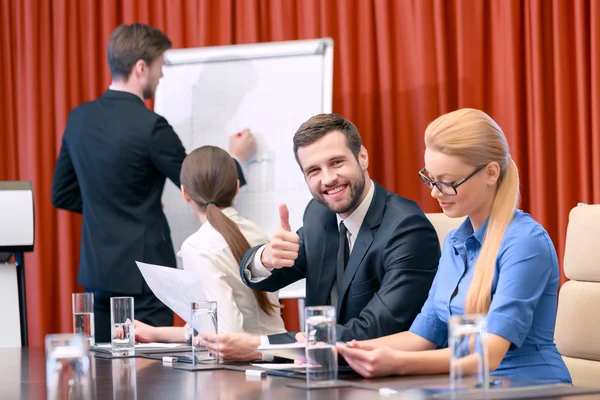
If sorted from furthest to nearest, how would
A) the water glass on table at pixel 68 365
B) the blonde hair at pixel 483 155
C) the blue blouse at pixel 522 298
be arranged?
the blonde hair at pixel 483 155 < the blue blouse at pixel 522 298 < the water glass on table at pixel 68 365

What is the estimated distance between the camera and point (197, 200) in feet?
8.89

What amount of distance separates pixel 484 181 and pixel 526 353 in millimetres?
361

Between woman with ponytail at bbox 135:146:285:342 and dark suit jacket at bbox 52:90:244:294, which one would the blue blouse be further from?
dark suit jacket at bbox 52:90:244:294

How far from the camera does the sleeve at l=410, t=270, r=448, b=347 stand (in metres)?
1.90

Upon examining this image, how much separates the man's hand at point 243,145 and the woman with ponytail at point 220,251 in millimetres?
1035

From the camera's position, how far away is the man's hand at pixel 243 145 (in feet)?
12.4

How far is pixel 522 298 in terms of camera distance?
1.66m

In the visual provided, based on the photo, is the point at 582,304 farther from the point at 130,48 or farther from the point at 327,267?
the point at 130,48

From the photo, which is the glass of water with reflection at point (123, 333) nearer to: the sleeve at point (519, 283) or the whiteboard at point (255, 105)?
the sleeve at point (519, 283)

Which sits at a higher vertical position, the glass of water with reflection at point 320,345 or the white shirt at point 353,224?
the white shirt at point 353,224

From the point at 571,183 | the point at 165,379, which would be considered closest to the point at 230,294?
the point at 165,379

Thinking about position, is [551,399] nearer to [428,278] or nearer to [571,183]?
[428,278]

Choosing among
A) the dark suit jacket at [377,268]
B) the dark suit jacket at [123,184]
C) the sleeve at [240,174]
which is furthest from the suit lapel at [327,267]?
the sleeve at [240,174]

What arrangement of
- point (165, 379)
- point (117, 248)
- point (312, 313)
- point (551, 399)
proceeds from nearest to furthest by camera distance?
point (551, 399) → point (312, 313) → point (165, 379) → point (117, 248)
